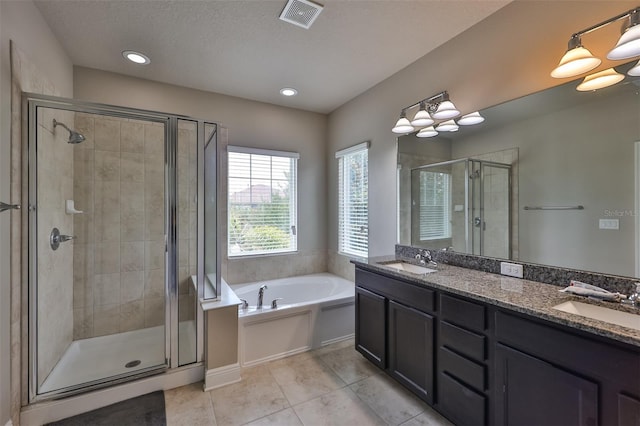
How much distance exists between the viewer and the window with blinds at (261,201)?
3299 mm

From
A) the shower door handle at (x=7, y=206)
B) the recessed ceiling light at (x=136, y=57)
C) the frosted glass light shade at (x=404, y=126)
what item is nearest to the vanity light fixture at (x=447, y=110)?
the frosted glass light shade at (x=404, y=126)

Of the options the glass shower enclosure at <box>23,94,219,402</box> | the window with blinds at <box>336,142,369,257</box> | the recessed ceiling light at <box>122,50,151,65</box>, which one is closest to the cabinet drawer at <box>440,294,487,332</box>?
the window with blinds at <box>336,142,369,257</box>

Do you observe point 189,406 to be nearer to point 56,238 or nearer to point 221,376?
point 221,376

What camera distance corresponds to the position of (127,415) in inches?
70.9

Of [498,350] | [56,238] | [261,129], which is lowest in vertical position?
[498,350]

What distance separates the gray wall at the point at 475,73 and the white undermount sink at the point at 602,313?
129 centimetres

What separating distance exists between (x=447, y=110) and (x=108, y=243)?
10.8 feet

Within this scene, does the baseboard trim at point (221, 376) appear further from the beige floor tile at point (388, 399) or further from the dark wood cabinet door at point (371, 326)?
the dark wood cabinet door at point (371, 326)

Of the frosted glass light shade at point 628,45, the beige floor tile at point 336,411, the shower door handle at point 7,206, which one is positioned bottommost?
the beige floor tile at point 336,411

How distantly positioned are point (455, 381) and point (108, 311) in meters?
3.07

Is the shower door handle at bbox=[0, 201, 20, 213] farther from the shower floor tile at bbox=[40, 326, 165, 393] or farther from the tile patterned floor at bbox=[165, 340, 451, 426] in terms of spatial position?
the tile patterned floor at bbox=[165, 340, 451, 426]

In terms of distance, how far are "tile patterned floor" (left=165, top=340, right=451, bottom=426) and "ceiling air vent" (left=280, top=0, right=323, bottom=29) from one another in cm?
269

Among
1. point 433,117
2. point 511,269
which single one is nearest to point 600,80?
point 433,117

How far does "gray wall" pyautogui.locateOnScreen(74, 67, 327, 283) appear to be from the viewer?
107 inches
